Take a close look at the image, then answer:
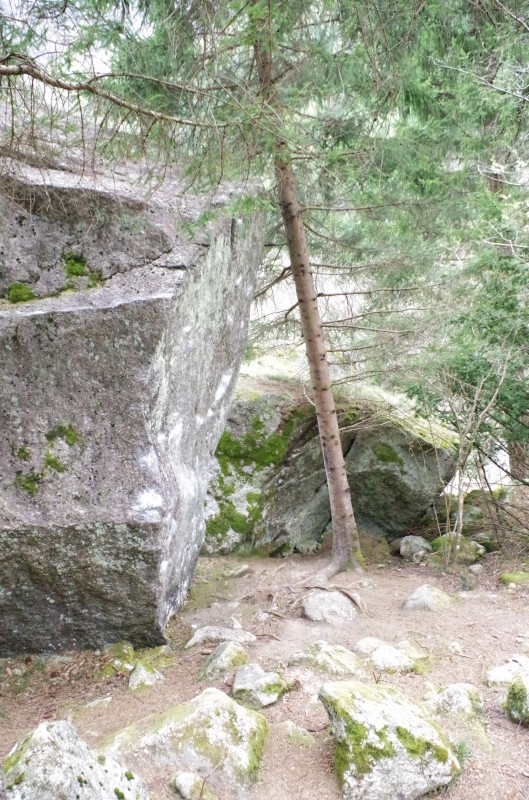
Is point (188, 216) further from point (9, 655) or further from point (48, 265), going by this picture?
point (9, 655)

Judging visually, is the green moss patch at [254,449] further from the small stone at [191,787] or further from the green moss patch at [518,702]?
the small stone at [191,787]

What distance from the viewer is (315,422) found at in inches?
359

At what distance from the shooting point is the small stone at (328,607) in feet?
19.6

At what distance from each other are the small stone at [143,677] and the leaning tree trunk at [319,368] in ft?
10.3

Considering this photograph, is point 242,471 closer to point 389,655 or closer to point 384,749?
point 389,655

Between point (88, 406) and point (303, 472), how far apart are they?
488cm

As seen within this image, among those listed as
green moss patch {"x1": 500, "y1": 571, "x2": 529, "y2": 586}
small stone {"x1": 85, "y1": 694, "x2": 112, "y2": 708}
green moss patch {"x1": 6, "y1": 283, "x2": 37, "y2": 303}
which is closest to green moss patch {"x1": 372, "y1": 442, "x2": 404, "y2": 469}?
green moss patch {"x1": 500, "y1": 571, "x2": 529, "y2": 586}

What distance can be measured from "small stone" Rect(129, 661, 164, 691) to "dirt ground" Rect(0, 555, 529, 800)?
0.07 metres

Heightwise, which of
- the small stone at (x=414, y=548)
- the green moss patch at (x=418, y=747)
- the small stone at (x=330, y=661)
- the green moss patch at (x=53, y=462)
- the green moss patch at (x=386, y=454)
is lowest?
the small stone at (x=414, y=548)

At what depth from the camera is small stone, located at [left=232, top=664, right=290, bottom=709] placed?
4020 mm

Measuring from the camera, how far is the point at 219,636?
17.9 ft

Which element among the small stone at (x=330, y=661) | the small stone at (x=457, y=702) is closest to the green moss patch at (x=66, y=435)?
the small stone at (x=330, y=661)

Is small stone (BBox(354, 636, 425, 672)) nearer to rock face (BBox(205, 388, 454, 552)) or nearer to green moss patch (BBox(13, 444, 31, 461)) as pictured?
green moss patch (BBox(13, 444, 31, 461))

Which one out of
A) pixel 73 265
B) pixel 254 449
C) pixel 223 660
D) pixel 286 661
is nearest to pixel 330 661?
pixel 286 661
